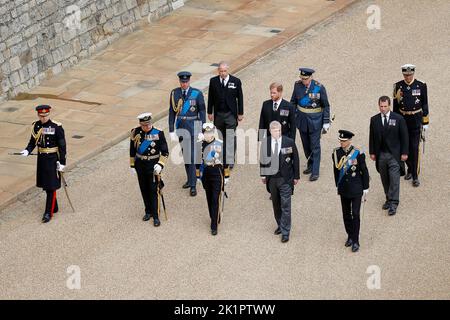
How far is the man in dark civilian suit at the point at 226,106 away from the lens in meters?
16.1

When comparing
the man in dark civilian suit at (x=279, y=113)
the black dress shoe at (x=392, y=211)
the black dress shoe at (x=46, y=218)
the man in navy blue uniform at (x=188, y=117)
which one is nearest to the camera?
the black dress shoe at (x=392, y=211)

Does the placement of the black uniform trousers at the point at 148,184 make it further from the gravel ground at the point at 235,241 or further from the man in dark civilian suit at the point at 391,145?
the man in dark civilian suit at the point at 391,145

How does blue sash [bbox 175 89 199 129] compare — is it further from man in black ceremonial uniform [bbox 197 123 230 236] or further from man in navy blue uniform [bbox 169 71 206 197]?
man in black ceremonial uniform [bbox 197 123 230 236]

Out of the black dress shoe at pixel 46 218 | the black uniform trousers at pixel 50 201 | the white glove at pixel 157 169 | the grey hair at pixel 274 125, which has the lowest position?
the black dress shoe at pixel 46 218

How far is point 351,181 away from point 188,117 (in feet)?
10.2

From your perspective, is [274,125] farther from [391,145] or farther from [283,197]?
[391,145]

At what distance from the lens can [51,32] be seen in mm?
20234

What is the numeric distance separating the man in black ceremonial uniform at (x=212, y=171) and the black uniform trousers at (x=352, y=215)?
1.66 meters

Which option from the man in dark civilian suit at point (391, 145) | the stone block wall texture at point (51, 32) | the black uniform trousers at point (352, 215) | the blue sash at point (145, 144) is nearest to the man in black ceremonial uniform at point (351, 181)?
the black uniform trousers at point (352, 215)

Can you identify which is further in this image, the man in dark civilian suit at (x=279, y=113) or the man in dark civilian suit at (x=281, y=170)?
the man in dark civilian suit at (x=279, y=113)

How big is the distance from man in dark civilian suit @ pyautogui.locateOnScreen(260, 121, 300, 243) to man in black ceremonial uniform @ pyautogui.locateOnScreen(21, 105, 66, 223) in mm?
2927
